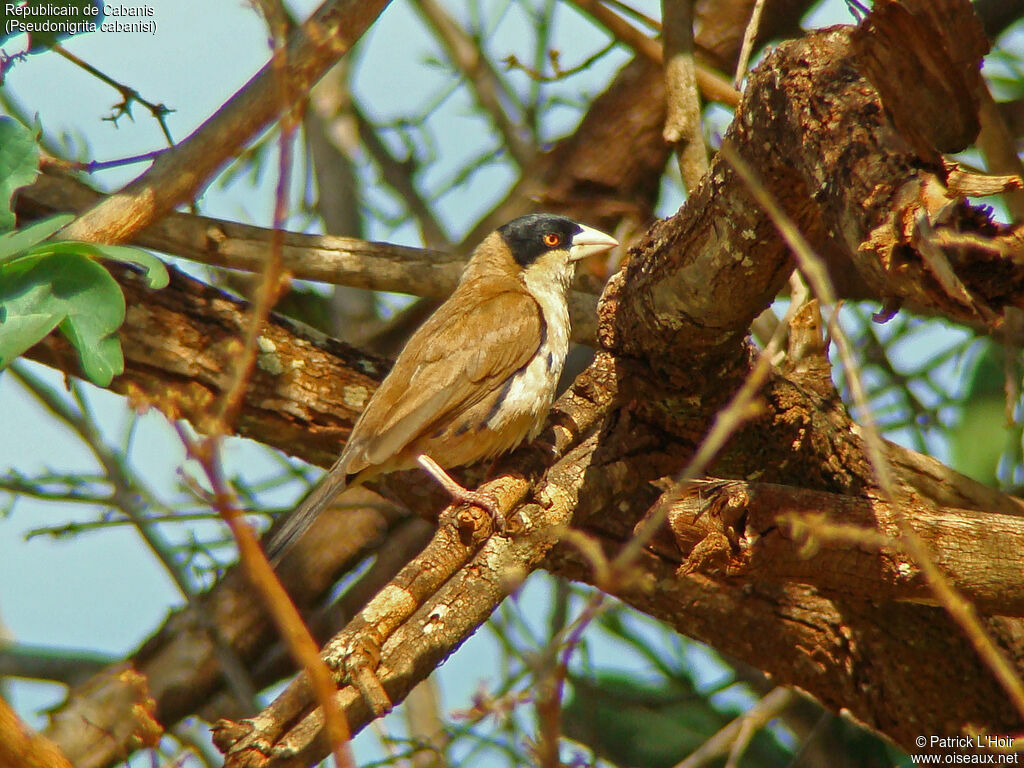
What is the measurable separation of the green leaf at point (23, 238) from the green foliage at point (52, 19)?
1.47 metres

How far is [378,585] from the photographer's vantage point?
5328mm

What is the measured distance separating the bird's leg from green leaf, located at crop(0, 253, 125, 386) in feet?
3.62

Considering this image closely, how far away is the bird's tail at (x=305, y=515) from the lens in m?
3.87

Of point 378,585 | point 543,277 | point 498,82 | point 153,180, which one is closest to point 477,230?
point 498,82

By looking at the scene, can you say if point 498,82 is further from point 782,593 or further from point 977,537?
point 977,537

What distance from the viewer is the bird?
13.0ft

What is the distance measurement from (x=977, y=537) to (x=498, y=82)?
407cm

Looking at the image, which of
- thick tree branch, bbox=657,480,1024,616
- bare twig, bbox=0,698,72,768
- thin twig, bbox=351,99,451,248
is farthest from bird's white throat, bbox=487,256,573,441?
bare twig, bbox=0,698,72,768

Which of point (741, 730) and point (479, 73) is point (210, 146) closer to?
→ point (479, 73)

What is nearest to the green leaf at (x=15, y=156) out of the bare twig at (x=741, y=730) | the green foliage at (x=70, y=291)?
the green foliage at (x=70, y=291)

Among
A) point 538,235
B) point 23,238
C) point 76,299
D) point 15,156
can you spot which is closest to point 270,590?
point 76,299

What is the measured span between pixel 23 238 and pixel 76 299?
0.19 meters

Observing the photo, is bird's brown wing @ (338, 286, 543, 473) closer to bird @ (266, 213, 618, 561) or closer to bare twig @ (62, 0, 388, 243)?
bird @ (266, 213, 618, 561)

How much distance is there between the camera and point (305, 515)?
3.92 m
